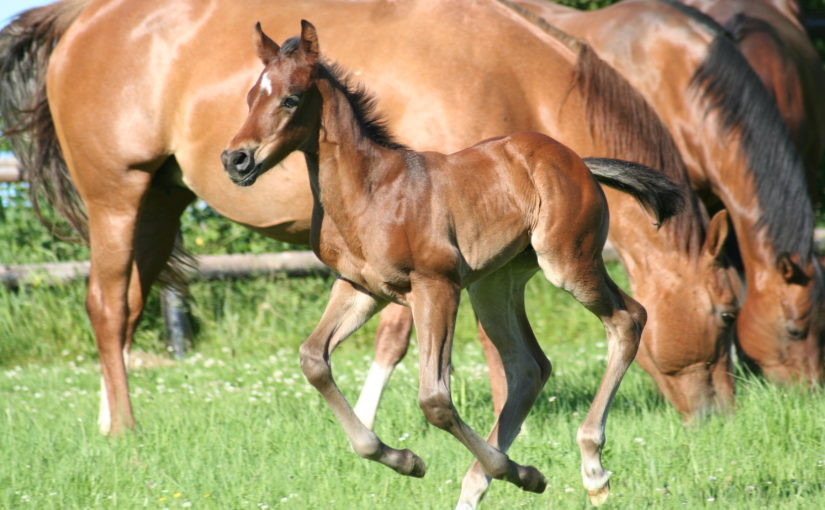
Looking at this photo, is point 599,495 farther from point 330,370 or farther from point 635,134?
point 635,134

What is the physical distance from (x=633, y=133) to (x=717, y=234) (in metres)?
0.61

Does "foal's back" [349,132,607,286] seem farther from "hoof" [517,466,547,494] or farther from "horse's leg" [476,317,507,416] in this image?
"horse's leg" [476,317,507,416]

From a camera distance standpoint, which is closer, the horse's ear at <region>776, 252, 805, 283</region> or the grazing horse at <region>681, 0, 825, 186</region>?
the horse's ear at <region>776, 252, 805, 283</region>

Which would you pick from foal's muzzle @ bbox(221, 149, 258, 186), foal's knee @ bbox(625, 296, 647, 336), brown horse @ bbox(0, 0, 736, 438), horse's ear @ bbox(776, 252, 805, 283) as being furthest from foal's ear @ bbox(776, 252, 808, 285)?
foal's muzzle @ bbox(221, 149, 258, 186)

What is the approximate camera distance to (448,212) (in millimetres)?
3479

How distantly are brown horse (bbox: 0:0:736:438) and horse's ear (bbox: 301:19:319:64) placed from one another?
5.39 feet

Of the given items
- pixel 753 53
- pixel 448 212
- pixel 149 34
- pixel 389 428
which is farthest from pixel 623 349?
pixel 753 53

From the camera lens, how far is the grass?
3.86 meters

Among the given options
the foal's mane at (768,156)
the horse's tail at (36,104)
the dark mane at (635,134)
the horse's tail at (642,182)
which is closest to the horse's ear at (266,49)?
the horse's tail at (642,182)

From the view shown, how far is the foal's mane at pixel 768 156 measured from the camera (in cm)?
520

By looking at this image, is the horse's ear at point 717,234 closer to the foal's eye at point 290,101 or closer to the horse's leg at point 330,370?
the horse's leg at point 330,370

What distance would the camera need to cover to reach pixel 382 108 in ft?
16.4

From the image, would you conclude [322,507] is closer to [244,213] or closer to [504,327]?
[504,327]

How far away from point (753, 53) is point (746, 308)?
186 centimetres
